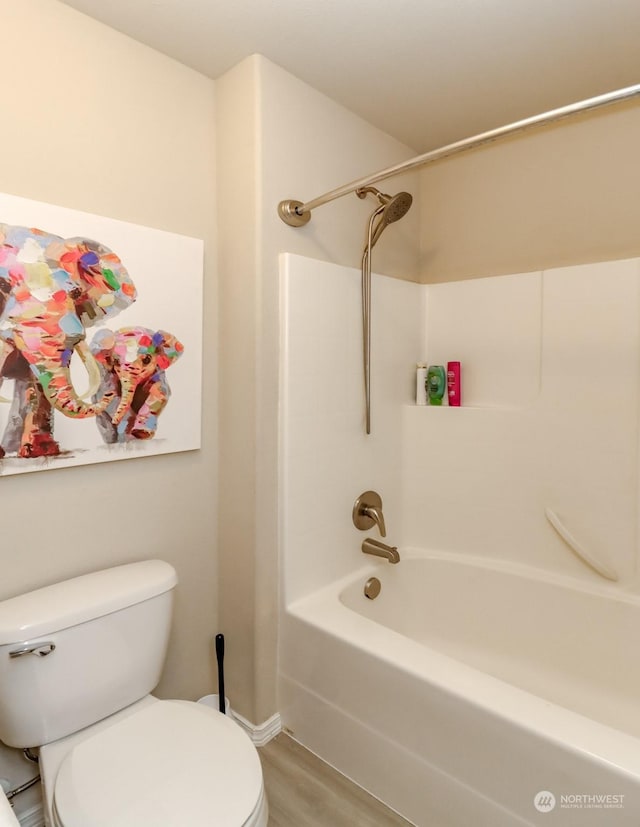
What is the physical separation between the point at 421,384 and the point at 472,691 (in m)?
1.29

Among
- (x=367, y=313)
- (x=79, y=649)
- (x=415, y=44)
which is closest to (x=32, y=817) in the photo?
(x=79, y=649)

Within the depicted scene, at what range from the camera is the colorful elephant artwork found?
1.30 m

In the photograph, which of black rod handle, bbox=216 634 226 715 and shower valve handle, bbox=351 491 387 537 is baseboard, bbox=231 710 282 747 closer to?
black rod handle, bbox=216 634 226 715

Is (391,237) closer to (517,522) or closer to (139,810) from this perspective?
(517,522)

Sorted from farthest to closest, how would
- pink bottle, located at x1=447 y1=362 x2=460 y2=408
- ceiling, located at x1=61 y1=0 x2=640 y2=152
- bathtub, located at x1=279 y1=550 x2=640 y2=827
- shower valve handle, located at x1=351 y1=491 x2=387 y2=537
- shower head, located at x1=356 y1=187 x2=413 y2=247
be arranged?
pink bottle, located at x1=447 y1=362 x2=460 y2=408 → shower valve handle, located at x1=351 y1=491 x2=387 y2=537 → shower head, located at x1=356 y1=187 x2=413 y2=247 → ceiling, located at x1=61 y1=0 x2=640 y2=152 → bathtub, located at x1=279 y1=550 x2=640 y2=827

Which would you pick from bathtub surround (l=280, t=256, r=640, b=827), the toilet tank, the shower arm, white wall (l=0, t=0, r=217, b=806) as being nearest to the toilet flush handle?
the toilet tank

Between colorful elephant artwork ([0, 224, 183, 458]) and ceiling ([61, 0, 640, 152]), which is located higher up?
ceiling ([61, 0, 640, 152])

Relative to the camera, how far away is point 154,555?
1.65 m

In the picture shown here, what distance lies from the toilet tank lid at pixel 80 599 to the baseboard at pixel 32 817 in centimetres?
62

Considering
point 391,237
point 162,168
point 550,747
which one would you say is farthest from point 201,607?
point 391,237

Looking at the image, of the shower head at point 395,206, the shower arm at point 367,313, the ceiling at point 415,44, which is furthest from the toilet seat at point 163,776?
the ceiling at point 415,44

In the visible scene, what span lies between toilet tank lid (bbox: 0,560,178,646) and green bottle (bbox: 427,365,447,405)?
1.31 meters

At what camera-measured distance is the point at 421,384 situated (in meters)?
2.25

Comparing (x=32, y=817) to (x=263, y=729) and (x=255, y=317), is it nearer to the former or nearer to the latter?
(x=263, y=729)
